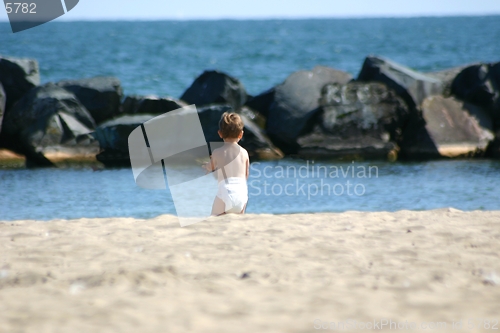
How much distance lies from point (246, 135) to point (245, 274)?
8325 mm

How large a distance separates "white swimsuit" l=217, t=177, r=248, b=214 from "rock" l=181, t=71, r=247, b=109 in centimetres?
808

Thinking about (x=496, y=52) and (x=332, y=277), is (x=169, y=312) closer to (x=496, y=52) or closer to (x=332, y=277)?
(x=332, y=277)

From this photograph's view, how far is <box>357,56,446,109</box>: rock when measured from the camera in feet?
42.0

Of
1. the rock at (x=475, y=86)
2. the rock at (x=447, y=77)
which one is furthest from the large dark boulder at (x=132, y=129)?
the rock at (x=475, y=86)

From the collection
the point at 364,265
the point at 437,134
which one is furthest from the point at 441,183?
the point at 364,265

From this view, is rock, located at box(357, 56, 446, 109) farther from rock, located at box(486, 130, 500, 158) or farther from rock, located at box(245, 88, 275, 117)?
rock, located at box(245, 88, 275, 117)

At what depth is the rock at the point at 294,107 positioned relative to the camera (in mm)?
12508

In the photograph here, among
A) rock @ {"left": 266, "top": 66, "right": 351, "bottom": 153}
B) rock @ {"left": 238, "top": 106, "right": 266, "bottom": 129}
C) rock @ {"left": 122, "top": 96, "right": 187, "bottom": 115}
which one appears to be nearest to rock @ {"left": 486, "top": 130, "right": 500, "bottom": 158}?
rock @ {"left": 266, "top": 66, "right": 351, "bottom": 153}

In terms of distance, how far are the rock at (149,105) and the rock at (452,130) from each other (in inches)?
192

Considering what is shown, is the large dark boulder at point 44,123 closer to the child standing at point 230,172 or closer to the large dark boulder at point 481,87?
the child standing at point 230,172

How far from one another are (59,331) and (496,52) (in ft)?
144

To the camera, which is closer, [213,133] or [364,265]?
[364,265]

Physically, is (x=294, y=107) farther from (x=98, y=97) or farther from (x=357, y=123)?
(x=98, y=97)

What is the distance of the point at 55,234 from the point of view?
17.2ft
